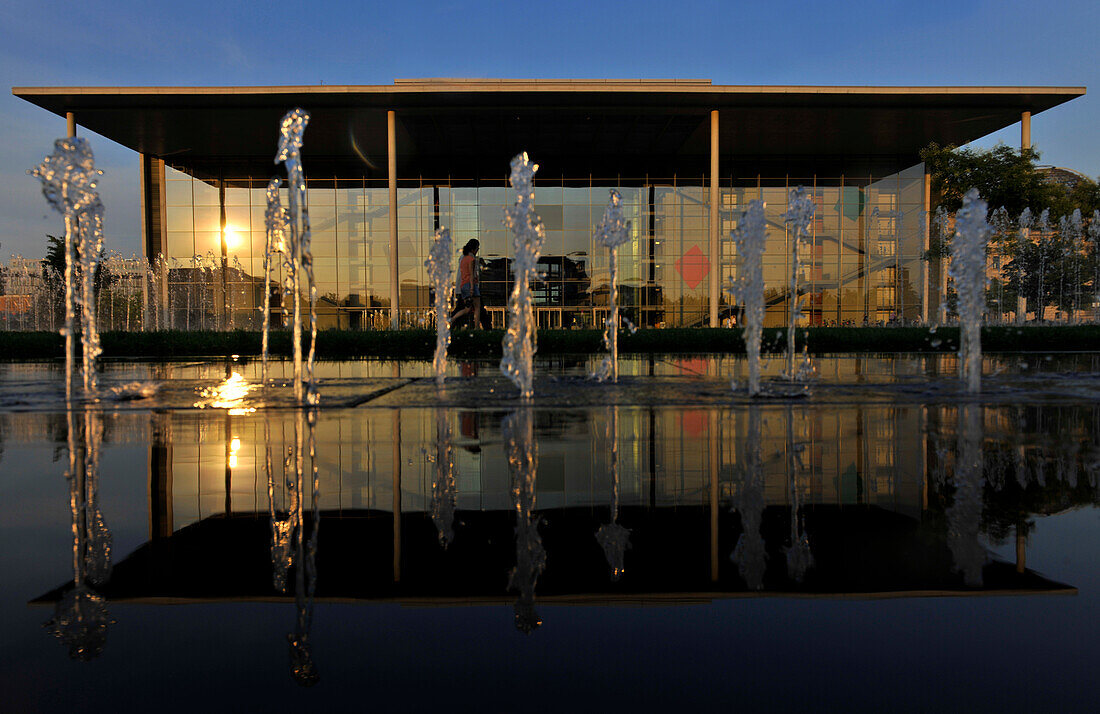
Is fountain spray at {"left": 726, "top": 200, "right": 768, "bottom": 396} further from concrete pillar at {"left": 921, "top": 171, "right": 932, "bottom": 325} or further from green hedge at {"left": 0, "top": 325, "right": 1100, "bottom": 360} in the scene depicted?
concrete pillar at {"left": 921, "top": 171, "right": 932, "bottom": 325}

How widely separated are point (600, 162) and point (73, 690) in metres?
30.8

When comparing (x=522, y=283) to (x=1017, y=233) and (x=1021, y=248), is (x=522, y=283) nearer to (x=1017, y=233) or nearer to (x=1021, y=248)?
(x=1021, y=248)

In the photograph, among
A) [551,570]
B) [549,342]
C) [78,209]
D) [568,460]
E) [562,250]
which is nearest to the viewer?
[551,570]

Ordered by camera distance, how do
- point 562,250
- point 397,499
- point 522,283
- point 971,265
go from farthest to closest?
point 562,250
point 971,265
point 522,283
point 397,499

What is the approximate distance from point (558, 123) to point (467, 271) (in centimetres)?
1072

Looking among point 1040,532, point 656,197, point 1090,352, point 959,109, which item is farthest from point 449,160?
point 1040,532

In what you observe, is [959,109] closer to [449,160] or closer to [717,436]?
[449,160]

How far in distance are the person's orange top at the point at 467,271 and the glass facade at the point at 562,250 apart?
14237mm

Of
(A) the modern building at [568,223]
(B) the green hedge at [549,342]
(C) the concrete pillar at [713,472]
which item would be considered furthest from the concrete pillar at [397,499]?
(A) the modern building at [568,223]

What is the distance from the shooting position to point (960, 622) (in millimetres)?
2170

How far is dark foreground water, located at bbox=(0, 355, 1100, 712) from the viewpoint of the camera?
6.09 ft

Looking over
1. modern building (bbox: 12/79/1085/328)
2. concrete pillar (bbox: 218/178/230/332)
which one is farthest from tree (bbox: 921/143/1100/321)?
concrete pillar (bbox: 218/178/230/332)

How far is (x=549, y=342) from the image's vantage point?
18.3m

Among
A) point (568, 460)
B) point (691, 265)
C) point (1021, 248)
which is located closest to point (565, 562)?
point (568, 460)
